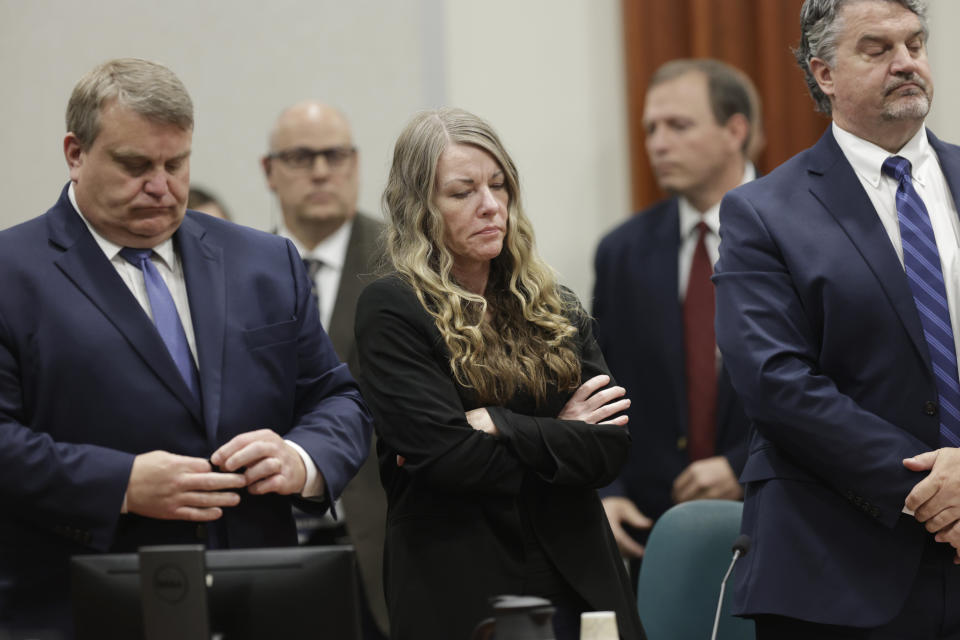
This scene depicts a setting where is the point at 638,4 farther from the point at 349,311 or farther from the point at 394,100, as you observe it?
the point at 349,311

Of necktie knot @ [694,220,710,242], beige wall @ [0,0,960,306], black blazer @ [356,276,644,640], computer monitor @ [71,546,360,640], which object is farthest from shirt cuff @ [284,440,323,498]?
beige wall @ [0,0,960,306]

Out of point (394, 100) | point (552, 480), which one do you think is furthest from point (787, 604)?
point (394, 100)

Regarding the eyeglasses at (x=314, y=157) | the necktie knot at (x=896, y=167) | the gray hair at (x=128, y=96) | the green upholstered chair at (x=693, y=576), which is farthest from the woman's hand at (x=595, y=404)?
the eyeglasses at (x=314, y=157)

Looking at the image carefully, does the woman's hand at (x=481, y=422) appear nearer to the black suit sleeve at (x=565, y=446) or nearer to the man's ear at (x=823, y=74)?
the black suit sleeve at (x=565, y=446)

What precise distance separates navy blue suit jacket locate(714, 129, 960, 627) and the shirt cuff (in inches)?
35.7

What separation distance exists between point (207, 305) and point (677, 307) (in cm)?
196

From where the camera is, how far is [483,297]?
9.30 ft

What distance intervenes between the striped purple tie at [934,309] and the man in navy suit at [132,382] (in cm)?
123

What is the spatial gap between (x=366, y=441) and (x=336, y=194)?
1.71m

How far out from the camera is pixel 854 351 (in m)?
2.65

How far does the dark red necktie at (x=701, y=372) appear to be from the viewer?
13.6 ft

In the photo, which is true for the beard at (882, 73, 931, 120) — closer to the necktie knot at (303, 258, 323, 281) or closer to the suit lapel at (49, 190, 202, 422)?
the suit lapel at (49, 190, 202, 422)

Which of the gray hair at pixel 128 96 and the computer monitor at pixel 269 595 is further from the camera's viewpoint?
the gray hair at pixel 128 96

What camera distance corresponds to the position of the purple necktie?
2.65m
